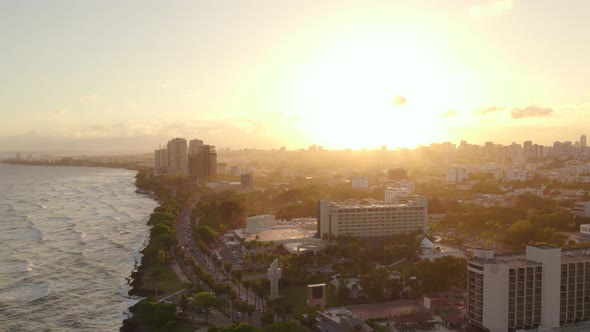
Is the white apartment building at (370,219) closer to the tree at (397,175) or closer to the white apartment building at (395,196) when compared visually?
the white apartment building at (395,196)

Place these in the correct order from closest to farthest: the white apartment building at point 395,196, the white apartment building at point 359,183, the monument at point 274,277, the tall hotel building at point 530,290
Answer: the tall hotel building at point 530,290
the monument at point 274,277
the white apartment building at point 395,196
the white apartment building at point 359,183

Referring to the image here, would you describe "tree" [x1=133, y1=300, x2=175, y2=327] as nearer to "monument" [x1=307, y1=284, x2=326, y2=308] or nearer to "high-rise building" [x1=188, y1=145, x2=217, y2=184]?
"monument" [x1=307, y1=284, x2=326, y2=308]

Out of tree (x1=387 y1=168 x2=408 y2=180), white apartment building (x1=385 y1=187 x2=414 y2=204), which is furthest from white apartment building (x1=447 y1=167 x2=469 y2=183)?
white apartment building (x1=385 y1=187 x2=414 y2=204)

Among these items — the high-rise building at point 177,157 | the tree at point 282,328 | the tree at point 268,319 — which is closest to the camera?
the tree at point 282,328

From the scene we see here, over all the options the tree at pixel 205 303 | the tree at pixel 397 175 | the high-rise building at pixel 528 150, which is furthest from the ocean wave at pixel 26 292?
the high-rise building at pixel 528 150


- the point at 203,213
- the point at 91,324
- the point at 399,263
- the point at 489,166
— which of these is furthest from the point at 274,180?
the point at 91,324
